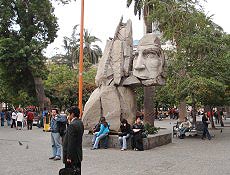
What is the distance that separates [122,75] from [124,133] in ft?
9.29

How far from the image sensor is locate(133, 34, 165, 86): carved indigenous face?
1515 centimetres

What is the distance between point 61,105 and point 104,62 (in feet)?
90.3

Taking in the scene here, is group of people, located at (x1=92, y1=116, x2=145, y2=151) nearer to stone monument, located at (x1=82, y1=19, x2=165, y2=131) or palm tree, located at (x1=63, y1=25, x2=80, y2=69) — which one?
stone monument, located at (x1=82, y1=19, x2=165, y2=131)

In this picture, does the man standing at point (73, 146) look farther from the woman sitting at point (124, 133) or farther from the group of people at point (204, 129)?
the group of people at point (204, 129)

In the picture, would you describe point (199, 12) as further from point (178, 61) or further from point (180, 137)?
point (180, 137)

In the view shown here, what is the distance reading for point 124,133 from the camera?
47.1 ft

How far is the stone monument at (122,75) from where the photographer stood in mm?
15305

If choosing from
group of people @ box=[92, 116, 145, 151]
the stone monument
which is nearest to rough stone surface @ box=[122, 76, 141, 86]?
the stone monument

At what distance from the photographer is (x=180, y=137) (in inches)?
783

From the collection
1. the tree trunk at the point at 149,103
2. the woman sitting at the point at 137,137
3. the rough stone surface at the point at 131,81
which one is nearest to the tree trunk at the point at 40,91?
the tree trunk at the point at 149,103

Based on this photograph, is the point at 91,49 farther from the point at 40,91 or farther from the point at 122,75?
the point at 122,75

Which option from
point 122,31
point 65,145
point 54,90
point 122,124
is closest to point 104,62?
point 122,31

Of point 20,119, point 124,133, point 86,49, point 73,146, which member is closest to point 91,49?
point 86,49

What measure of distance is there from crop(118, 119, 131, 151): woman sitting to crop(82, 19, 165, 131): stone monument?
0.93 meters
